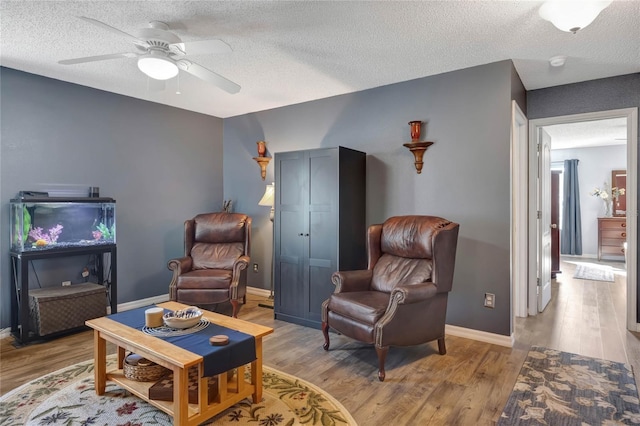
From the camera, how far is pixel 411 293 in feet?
8.46

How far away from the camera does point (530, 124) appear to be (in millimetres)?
3889

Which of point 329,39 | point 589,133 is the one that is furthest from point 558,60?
point 589,133

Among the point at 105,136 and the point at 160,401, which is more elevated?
the point at 105,136

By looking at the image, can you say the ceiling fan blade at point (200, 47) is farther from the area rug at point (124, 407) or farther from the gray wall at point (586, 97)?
the gray wall at point (586, 97)

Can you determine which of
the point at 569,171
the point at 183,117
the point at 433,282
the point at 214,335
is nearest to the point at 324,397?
the point at 214,335

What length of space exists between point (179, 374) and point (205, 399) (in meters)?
0.26

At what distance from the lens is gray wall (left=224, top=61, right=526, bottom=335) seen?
10.5ft

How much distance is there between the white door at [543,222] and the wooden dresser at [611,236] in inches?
177

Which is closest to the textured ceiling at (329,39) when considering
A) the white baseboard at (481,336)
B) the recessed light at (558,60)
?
the recessed light at (558,60)

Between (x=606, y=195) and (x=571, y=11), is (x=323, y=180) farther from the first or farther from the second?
(x=606, y=195)

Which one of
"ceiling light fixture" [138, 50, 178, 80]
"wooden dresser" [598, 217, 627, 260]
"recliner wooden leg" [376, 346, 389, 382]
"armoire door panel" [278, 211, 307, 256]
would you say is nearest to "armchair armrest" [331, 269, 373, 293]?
"recliner wooden leg" [376, 346, 389, 382]

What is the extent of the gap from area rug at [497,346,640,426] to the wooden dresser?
610 cm

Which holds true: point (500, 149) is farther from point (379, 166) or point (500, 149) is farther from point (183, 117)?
point (183, 117)

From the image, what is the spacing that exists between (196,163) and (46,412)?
11.3ft
